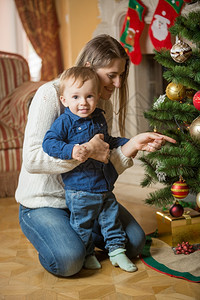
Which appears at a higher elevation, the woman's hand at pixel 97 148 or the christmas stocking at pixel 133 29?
the christmas stocking at pixel 133 29

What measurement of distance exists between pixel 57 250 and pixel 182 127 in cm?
75

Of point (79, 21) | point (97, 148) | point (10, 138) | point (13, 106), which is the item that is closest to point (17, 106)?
point (13, 106)

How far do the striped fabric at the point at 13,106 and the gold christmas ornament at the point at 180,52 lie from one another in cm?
131

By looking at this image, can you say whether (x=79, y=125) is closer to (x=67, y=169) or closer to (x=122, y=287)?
(x=67, y=169)

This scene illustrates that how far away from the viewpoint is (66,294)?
1.46 meters

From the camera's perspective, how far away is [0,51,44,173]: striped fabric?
2752 mm

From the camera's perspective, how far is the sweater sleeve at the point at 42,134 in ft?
5.16

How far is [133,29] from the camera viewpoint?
3146mm

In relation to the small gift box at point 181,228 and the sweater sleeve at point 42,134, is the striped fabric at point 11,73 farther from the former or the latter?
the small gift box at point 181,228

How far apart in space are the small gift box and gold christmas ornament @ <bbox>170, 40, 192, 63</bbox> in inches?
26.6

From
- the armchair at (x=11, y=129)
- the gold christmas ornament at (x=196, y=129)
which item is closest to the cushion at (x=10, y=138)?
the armchair at (x=11, y=129)

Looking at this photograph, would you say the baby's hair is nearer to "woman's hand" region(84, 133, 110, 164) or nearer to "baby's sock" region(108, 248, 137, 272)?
"woman's hand" region(84, 133, 110, 164)

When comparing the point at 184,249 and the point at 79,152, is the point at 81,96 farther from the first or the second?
the point at 184,249

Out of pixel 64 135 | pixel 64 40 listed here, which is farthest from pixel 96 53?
pixel 64 40
